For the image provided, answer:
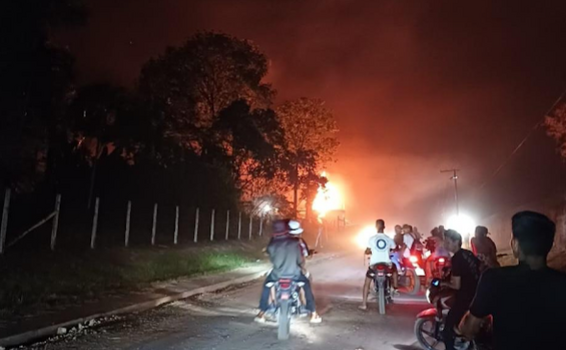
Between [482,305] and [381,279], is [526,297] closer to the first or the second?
[482,305]

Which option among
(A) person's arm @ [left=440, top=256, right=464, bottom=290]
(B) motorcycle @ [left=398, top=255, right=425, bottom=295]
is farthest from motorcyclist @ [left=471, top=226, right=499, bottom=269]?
(B) motorcycle @ [left=398, top=255, right=425, bottom=295]

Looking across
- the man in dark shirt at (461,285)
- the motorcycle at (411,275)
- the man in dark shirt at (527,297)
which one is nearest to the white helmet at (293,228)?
the man in dark shirt at (461,285)

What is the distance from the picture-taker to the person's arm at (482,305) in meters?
3.23

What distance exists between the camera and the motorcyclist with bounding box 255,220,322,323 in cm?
910

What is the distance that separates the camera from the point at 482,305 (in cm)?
327

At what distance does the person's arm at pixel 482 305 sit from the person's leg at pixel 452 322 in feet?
11.0

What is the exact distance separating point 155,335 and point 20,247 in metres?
7.63

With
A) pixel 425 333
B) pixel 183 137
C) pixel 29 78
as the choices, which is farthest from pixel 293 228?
pixel 183 137

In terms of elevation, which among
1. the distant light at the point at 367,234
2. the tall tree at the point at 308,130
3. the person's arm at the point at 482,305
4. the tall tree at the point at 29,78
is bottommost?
the person's arm at the point at 482,305

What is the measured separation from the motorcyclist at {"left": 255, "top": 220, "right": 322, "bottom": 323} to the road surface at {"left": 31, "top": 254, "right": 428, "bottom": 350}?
0.59 meters

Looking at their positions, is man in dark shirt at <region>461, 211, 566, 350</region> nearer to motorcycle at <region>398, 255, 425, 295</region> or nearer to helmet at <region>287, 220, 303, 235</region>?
helmet at <region>287, 220, 303, 235</region>

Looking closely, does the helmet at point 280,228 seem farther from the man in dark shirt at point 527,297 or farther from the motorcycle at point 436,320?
the man in dark shirt at point 527,297

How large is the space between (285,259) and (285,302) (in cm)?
78

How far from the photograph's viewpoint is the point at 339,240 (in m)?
55.1
